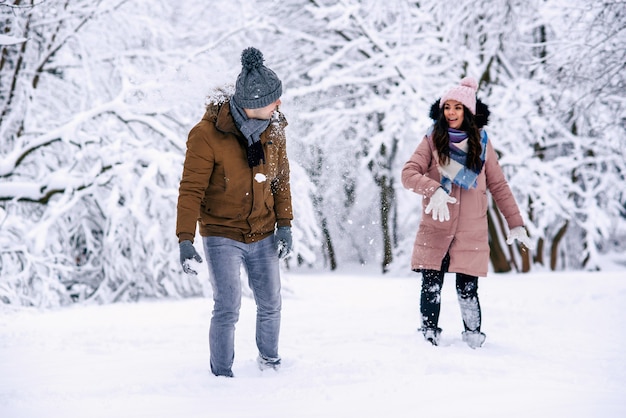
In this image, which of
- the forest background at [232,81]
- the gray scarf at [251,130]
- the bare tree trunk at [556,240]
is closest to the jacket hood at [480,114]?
the gray scarf at [251,130]

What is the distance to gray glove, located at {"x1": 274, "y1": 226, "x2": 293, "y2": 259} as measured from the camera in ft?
9.98

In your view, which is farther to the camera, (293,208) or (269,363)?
(293,208)

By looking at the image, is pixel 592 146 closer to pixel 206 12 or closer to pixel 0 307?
pixel 206 12

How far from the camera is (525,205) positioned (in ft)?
34.2

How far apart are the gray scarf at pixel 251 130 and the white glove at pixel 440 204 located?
110 centimetres

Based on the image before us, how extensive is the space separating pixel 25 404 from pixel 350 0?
822 centimetres

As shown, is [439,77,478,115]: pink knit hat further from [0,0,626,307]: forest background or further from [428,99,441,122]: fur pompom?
[0,0,626,307]: forest background

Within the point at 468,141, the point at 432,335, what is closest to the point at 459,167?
the point at 468,141

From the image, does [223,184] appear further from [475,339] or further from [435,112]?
[475,339]

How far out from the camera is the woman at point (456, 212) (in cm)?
367

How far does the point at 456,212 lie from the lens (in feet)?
12.2

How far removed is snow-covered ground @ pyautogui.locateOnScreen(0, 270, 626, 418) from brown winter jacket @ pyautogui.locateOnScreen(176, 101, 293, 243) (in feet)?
2.31

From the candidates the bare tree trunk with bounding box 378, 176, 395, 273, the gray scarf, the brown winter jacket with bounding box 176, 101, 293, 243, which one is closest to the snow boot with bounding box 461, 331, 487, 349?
the brown winter jacket with bounding box 176, 101, 293, 243

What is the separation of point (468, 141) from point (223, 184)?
158 cm
